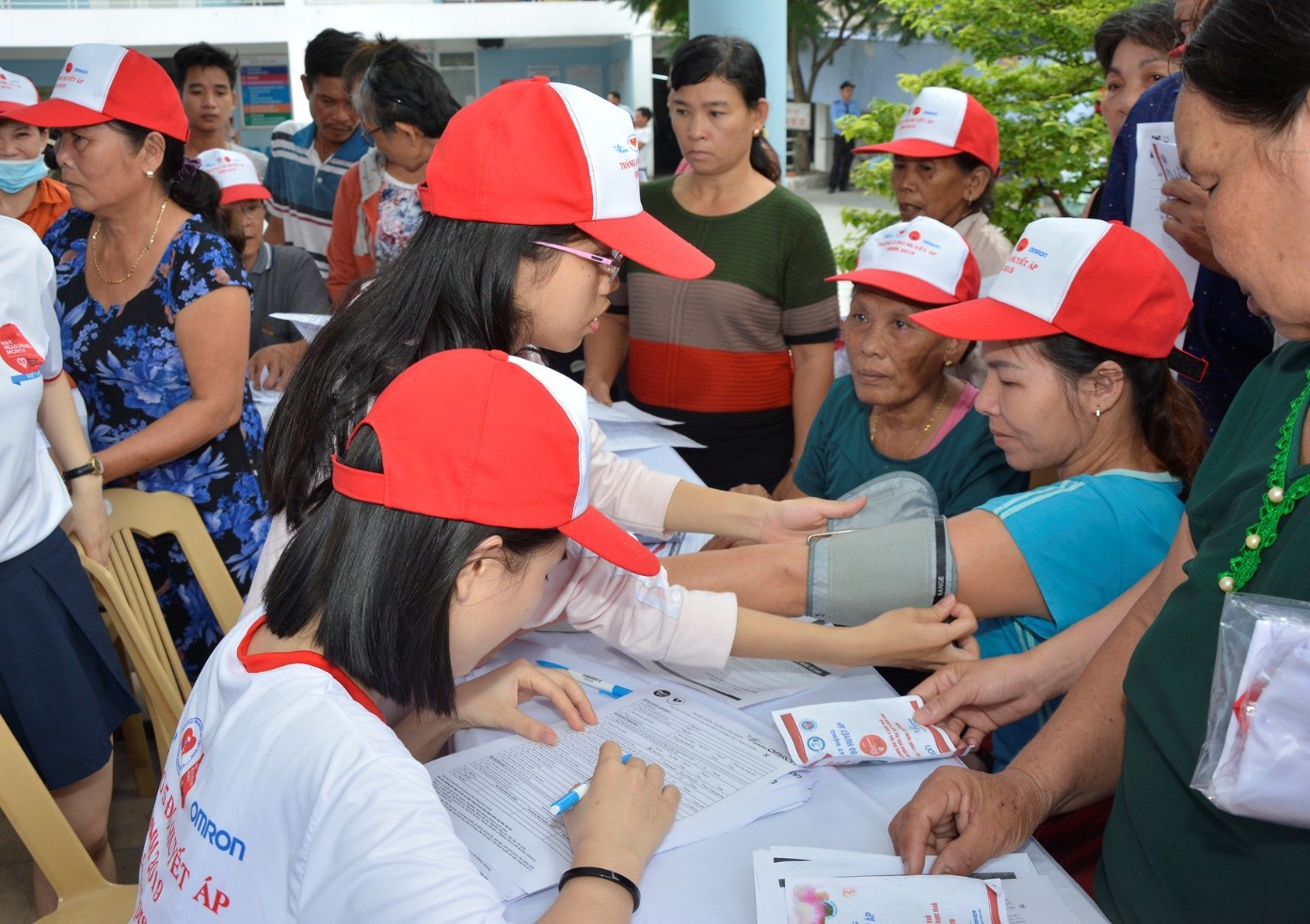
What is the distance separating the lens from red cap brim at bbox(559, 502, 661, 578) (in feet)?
3.99

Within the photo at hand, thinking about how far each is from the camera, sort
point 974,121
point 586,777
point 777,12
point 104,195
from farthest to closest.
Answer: point 777,12 < point 974,121 < point 104,195 < point 586,777

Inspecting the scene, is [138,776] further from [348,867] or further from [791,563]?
[348,867]

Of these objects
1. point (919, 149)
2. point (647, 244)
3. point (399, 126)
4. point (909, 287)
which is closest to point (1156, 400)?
point (909, 287)

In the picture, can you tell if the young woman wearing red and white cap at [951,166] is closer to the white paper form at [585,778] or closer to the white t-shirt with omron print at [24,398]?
the white paper form at [585,778]

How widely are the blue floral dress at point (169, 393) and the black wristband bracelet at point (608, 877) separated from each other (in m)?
1.65

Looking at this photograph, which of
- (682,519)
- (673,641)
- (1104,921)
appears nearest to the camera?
(1104,921)

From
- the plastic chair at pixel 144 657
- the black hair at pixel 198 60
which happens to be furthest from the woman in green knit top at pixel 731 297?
the black hair at pixel 198 60

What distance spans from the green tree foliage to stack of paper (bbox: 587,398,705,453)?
332 centimetres

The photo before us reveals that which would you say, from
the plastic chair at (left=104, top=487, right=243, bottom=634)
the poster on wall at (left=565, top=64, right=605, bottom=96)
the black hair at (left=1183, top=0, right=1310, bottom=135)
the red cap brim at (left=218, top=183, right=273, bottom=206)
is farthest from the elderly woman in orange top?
the poster on wall at (left=565, top=64, right=605, bottom=96)

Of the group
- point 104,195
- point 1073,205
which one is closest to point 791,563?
point 104,195

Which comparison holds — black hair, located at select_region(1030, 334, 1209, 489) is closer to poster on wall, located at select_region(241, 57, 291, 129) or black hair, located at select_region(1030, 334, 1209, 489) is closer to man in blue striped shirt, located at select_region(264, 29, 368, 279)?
man in blue striped shirt, located at select_region(264, 29, 368, 279)

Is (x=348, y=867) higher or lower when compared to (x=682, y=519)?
higher

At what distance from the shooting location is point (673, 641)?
1656mm

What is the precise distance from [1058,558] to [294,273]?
316cm
